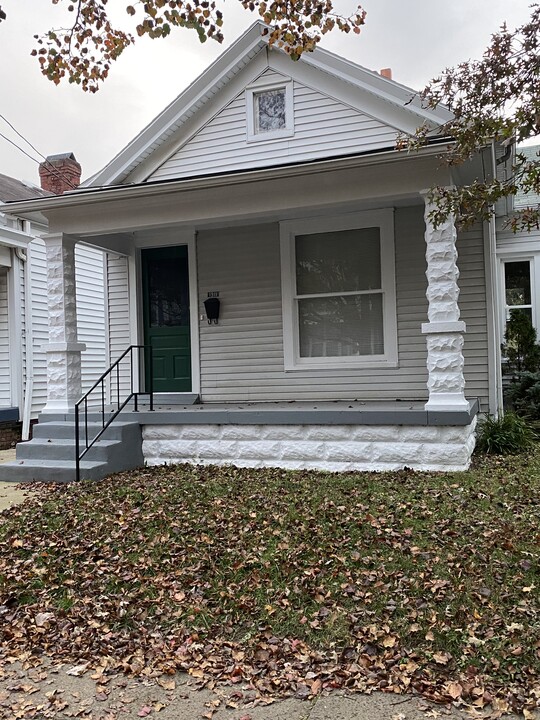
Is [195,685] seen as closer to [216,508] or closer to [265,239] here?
[216,508]

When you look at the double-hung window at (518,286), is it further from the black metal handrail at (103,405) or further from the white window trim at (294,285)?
the black metal handrail at (103,405)

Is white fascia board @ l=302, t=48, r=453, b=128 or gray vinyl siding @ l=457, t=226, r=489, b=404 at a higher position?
white fascia board @ l=302, t=48, r=453, b=128

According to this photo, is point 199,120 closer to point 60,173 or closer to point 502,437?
point 502,437

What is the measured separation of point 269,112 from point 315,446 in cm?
497

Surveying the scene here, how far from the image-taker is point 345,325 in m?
8.46

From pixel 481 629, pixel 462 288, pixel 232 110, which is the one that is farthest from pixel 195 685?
pixel 232 110

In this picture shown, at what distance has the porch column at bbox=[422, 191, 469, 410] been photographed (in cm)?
662

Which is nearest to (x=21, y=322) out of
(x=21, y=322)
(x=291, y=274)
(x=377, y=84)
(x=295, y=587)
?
(x=21, y=322)

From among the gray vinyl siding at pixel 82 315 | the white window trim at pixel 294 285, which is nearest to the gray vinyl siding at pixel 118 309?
the gray vinyl siding at pixel 82 315

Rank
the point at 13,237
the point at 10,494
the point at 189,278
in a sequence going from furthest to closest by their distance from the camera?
the point at 13,237 < the point at 189,278 < the point at 10,494

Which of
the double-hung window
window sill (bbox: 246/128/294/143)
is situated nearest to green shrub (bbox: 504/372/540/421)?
the double-hung window

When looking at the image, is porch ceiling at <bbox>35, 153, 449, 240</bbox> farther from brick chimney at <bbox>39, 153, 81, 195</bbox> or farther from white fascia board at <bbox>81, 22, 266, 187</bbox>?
brick chimney at <bbox>39, 153, 81, 195</bbox>

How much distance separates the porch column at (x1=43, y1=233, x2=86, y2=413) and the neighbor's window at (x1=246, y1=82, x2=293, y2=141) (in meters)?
3.12

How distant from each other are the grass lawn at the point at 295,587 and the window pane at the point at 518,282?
7.25 metres
